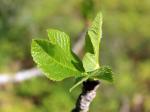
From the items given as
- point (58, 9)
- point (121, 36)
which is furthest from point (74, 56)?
point (58, 9)

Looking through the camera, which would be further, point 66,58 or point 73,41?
point 73,41

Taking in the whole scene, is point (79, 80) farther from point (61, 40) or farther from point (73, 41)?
point (73, 41)

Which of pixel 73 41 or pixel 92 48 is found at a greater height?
pixel 92 48

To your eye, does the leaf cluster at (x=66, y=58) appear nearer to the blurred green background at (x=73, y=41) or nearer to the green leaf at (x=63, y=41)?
the green leaf at (x=63, y=41)

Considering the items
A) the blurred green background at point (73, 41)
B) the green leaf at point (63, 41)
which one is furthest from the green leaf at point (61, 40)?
the blurred green background at point (73, 41)

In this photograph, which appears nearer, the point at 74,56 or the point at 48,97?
the point at 74,56

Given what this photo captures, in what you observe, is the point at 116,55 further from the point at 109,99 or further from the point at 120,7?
the point at 120,7

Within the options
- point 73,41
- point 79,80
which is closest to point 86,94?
point 79,80
